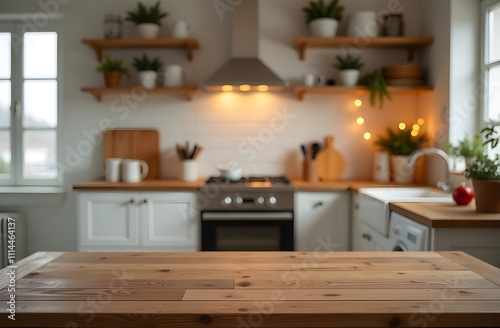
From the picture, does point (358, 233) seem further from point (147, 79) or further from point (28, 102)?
point (28, 102)

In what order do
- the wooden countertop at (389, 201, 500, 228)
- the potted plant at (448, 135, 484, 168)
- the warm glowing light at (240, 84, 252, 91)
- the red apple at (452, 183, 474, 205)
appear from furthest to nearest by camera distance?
the warm glowing light at (240, 84, 252, 91)
the potted plant at (448, 135, 484, 168)
the red apple at (452, 183, 474, 205)
the wooden countertop at (389, 201, 500, 228)

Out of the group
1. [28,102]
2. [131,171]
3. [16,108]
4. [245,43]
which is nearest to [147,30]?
[245,43]

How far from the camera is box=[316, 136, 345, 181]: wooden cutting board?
3.76m

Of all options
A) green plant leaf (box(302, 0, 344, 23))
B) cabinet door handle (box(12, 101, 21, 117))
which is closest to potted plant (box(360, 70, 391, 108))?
green plant leaf (box(302, 0, 344, 23))

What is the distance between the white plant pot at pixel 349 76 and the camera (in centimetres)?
354

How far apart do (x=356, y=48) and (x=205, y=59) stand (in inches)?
49.0

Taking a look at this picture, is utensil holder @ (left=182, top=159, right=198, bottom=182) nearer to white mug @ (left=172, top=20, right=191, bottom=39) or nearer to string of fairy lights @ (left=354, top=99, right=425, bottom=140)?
white mug @ (left=172, top=20, right=191, bottom=39)

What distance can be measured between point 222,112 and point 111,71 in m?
0.93

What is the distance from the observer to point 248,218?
3.12 m

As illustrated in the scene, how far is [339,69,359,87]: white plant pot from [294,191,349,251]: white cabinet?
89 cm

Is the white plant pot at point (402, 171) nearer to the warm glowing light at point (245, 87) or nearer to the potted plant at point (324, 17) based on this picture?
the potted plant at point (324, 17)

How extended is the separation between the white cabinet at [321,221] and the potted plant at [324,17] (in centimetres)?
126

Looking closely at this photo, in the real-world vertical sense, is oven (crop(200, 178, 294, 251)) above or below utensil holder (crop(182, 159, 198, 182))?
below

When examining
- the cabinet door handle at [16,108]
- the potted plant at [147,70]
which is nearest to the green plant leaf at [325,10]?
the potted plant at [147,70]
